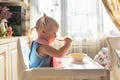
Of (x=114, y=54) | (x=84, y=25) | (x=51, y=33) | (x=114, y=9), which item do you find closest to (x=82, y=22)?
(x=84, y=25)

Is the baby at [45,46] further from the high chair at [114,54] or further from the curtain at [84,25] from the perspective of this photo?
the curtain at [84,25]

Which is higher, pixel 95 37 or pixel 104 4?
pixel 104 4

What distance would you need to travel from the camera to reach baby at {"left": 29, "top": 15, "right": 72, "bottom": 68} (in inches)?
52.1

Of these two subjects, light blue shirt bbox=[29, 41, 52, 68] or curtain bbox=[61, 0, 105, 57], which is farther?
curtain bbox=[61, 0, 105, 57]

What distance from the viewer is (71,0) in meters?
3.40

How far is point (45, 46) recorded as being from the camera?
133 cm

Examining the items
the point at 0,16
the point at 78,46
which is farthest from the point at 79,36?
the point at 0,16

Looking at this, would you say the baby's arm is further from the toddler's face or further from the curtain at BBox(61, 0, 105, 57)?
the curtain at BBox(61, 0, 105, 57)

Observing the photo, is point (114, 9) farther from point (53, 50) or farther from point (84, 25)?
point (53, 50)

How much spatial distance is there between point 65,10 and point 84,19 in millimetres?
334

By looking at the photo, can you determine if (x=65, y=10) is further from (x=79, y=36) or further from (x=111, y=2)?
(x=111, y=2)

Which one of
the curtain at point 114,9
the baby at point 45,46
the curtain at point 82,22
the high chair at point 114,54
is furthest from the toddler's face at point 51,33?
the curtain at point 114,9

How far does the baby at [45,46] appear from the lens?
132 centimetres

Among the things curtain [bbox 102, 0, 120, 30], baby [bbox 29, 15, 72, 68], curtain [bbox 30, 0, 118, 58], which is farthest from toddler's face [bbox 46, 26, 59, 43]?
curtain [bbox 102, 0, 120, 30]
